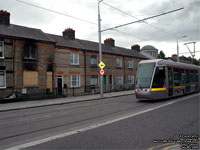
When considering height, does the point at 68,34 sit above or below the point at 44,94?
above

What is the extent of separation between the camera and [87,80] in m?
25.4

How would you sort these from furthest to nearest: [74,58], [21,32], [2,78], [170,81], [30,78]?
[74,58] → [21,32] → [30,78] → [2,78] → [170,81]

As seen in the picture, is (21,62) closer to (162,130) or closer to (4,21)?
(4,21)

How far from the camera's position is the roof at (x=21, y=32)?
59.1 ft

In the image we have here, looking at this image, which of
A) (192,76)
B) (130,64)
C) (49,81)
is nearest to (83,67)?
(49,81)

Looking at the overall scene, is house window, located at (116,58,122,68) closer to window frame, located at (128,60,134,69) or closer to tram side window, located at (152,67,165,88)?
window frame, located at (128,60,134,69)

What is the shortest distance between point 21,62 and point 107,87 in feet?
44.2

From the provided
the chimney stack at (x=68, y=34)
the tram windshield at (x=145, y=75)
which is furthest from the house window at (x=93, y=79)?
the tram windshield at (x=145, y=75)

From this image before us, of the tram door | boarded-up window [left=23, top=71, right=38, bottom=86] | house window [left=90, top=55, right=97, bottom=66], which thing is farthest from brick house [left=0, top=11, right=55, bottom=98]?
the tram door

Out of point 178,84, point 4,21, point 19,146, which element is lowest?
point 19,146

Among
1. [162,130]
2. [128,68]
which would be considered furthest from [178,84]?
[128,68]

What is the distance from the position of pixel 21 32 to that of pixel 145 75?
1460 centimetres

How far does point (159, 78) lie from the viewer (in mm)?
13008

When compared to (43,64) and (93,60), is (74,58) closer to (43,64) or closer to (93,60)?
(93,60)
